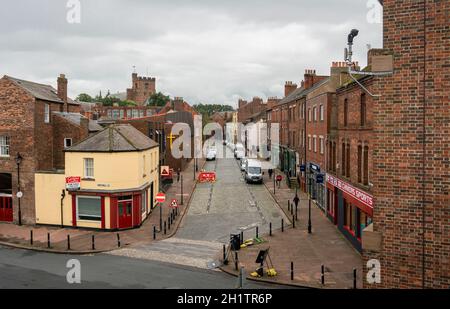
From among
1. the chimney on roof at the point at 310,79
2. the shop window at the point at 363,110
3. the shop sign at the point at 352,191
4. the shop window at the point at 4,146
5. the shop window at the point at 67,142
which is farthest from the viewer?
the chimney on roof at the point at 310,79

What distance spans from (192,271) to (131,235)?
26.1 ft

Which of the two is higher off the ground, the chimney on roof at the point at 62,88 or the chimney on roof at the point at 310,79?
the chimney on roof at the point at 310,79

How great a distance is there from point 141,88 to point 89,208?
123m

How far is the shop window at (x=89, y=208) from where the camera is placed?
27031 millimetres

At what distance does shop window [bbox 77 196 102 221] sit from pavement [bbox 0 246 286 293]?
5.56 metres

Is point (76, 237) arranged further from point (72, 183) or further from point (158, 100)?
point (158, 100)

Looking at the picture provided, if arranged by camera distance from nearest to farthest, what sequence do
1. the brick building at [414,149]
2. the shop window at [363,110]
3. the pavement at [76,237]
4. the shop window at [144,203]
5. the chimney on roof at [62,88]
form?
the brick building at [414,149], the shop window at [363,110], the pavement at [76,237], the shop window at [144,203], the chimney on roof at [62,88]

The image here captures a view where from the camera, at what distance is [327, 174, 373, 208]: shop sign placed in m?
20.3

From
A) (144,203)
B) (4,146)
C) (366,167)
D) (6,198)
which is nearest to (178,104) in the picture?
(144,203)

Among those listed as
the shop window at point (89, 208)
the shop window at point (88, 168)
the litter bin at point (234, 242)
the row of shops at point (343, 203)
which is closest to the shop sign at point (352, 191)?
the row of shops at point (343, 203)

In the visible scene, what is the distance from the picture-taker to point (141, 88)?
480 ft

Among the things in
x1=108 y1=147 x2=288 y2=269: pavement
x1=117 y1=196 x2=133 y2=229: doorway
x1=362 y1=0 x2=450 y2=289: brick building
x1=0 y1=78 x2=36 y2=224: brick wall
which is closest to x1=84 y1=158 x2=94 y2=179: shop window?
x1=117 y1=196 x2=133 y2=229: doorway

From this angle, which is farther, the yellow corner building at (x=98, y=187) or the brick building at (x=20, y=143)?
the brick building at (x=20, y=143)

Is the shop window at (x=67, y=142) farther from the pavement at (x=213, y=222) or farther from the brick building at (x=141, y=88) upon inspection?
the brick building at (x=141, y=88)
